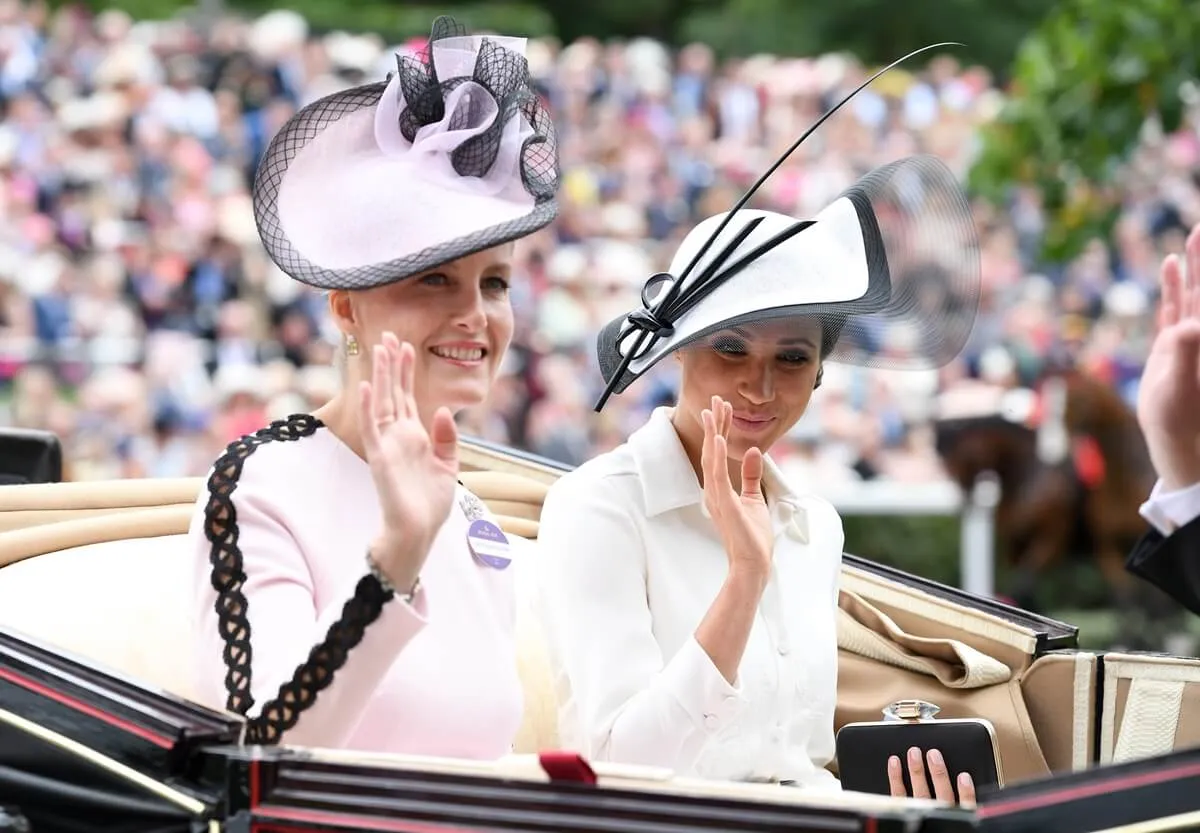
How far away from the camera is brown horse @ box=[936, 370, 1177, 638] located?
31.3ft

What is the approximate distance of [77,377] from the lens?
838cm

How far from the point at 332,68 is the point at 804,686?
10.4 m

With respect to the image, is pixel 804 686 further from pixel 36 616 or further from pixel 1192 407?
pixel 36 616

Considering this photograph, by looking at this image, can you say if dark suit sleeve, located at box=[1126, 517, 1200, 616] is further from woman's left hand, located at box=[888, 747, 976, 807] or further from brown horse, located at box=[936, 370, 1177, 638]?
brown horse, located at box=[936, 370, 1177, 638]

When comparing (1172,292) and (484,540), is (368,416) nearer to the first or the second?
(484,540)

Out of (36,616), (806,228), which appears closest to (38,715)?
(36,616)

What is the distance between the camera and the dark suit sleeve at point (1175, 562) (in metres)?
2.12

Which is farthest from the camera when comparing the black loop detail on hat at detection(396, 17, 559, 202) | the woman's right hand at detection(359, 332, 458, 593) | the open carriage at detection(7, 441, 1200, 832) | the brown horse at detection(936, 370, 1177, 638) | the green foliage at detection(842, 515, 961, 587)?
the green foliage at detection(842, 515, 961, 587)

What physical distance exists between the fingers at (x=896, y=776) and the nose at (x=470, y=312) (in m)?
0.91

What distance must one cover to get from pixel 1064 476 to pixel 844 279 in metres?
7.41

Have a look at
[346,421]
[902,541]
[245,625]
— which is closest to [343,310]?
[346,421]

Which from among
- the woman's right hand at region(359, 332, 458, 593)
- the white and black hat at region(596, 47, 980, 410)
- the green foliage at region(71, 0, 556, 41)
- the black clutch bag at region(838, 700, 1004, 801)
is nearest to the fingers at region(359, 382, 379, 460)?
the woman's right hand at region(359, 332, 458, 593)

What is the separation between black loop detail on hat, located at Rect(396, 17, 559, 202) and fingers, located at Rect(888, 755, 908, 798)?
95cm

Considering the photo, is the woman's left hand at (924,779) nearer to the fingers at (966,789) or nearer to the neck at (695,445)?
the fingers at (966,789)
